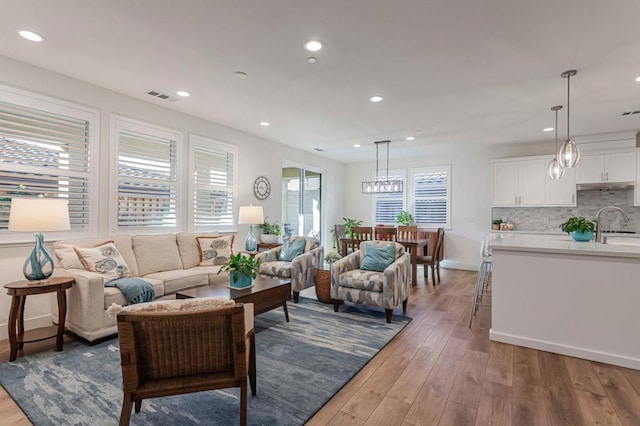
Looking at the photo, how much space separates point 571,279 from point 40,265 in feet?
15.7

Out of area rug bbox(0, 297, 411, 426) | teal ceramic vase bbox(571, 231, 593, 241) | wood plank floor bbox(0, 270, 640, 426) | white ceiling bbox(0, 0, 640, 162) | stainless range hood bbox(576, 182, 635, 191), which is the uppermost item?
white ceiling bbox(0, 0, 640, 162)

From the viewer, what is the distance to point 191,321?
5.19 ft

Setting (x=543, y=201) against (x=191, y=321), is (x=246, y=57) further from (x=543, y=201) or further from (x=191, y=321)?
(x=543, y=201)

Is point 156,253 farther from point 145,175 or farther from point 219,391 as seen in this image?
point 219,391

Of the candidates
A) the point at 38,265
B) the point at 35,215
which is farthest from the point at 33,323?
the point at 35,215

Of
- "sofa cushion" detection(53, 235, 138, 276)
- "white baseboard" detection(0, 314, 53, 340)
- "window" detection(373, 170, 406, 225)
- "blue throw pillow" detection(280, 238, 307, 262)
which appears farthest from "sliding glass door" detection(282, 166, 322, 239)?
"white baseboard" detection(0, 314, 53, 340)

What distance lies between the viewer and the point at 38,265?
2.82 meters

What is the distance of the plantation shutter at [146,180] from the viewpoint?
4055 mm

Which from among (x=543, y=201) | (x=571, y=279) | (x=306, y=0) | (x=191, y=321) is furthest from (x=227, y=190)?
(x=543, y=201)

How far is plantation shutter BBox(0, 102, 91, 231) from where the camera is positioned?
313 centimetres

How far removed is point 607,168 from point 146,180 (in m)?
7.37

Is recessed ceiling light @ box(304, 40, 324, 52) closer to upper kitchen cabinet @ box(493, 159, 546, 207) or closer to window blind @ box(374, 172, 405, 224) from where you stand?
upper kitchen cabinet @ box(493, 159, 546, 207)

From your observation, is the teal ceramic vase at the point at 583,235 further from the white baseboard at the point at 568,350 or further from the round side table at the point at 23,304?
the round side table at the point at 23,304

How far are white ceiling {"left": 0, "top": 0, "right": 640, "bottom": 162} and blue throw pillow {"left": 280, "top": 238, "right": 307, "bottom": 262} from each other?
1933mm
